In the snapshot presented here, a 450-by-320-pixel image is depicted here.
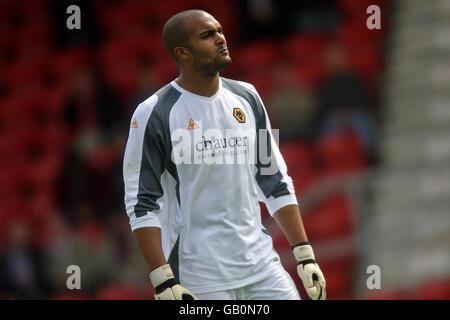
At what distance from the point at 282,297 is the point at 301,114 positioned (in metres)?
4.67

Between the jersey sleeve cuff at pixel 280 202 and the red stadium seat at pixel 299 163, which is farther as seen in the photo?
the red stadium seat at pixel 299 163

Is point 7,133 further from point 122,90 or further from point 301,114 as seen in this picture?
point 301,114

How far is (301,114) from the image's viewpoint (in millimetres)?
7934

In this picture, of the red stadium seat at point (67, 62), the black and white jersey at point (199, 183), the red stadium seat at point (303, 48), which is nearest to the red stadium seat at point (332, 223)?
the red stadium seat at point (303, 48)

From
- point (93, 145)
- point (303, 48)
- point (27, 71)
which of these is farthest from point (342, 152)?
point (27, 71)

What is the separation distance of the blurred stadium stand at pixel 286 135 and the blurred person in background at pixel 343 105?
0.01 metres

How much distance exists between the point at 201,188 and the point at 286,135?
182 inches

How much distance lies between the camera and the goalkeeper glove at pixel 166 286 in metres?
3.17

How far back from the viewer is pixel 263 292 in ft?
11.1

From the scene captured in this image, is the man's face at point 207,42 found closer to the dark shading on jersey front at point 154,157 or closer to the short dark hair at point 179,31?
the short dark hair at point 179,31

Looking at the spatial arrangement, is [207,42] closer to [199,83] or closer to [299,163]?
[199,83]

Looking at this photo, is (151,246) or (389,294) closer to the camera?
(151,246)

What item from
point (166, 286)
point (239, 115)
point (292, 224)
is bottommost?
point (166, 286)
